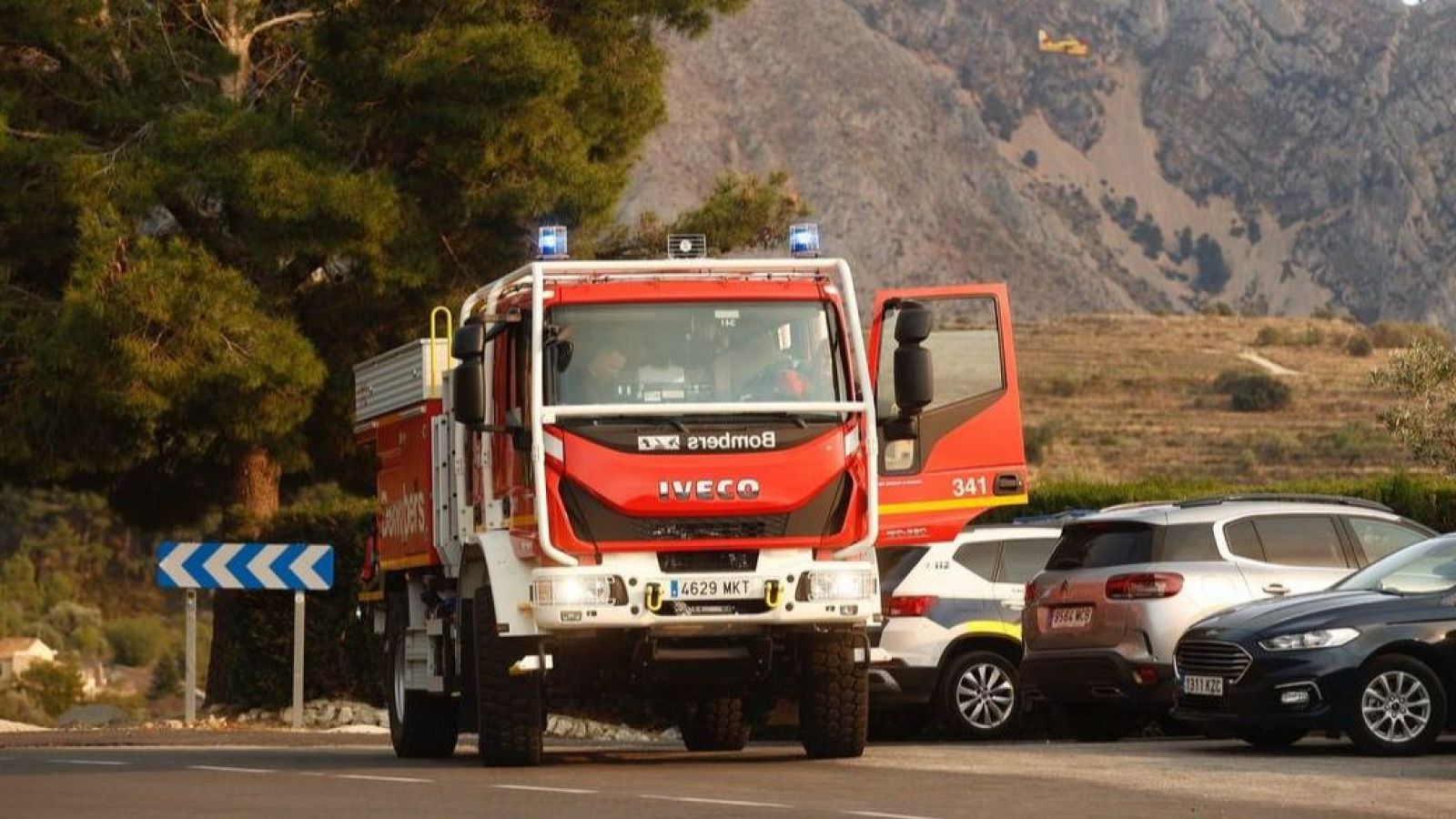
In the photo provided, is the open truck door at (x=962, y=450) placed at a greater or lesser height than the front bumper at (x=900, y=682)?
greater

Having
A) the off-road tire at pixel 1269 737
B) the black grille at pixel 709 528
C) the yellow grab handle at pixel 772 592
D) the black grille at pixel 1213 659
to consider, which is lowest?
the off-road tire at pixel 1269 737

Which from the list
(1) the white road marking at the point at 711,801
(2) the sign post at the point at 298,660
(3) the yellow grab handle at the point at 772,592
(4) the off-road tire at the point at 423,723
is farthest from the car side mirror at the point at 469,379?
(2) the sign post at the point at 298,660

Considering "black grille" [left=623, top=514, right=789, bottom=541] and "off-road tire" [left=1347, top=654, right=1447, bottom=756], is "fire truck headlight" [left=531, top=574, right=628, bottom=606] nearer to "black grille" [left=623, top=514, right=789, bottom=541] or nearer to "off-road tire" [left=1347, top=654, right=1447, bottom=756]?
"black grille" [left=623, top=514, right=789, bottom=541]

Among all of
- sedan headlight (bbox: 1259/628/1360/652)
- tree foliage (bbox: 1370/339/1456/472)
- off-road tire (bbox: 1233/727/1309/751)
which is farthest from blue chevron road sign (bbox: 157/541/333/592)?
tree foliage (bbox: 1370/339/1456/472)

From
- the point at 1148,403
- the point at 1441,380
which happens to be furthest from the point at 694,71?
the point at 1441,380

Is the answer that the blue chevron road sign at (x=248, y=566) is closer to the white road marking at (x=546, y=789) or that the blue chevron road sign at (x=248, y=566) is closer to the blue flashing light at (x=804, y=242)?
the blue flashing light at (x=804, y=242)

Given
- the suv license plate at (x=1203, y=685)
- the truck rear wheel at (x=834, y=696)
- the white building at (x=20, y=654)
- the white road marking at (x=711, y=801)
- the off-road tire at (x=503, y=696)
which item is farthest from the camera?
the white building at (x=20, y=654)

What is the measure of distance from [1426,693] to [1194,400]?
271 feet

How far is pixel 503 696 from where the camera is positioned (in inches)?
709

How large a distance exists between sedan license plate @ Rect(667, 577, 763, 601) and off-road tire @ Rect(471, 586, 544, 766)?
1.04 m

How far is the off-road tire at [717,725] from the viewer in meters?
21.6

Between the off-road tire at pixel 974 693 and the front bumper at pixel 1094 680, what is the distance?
1.20 metres

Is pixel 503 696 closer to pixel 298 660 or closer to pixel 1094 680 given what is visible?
pixel 1094 680

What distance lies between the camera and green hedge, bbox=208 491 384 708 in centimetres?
3025
